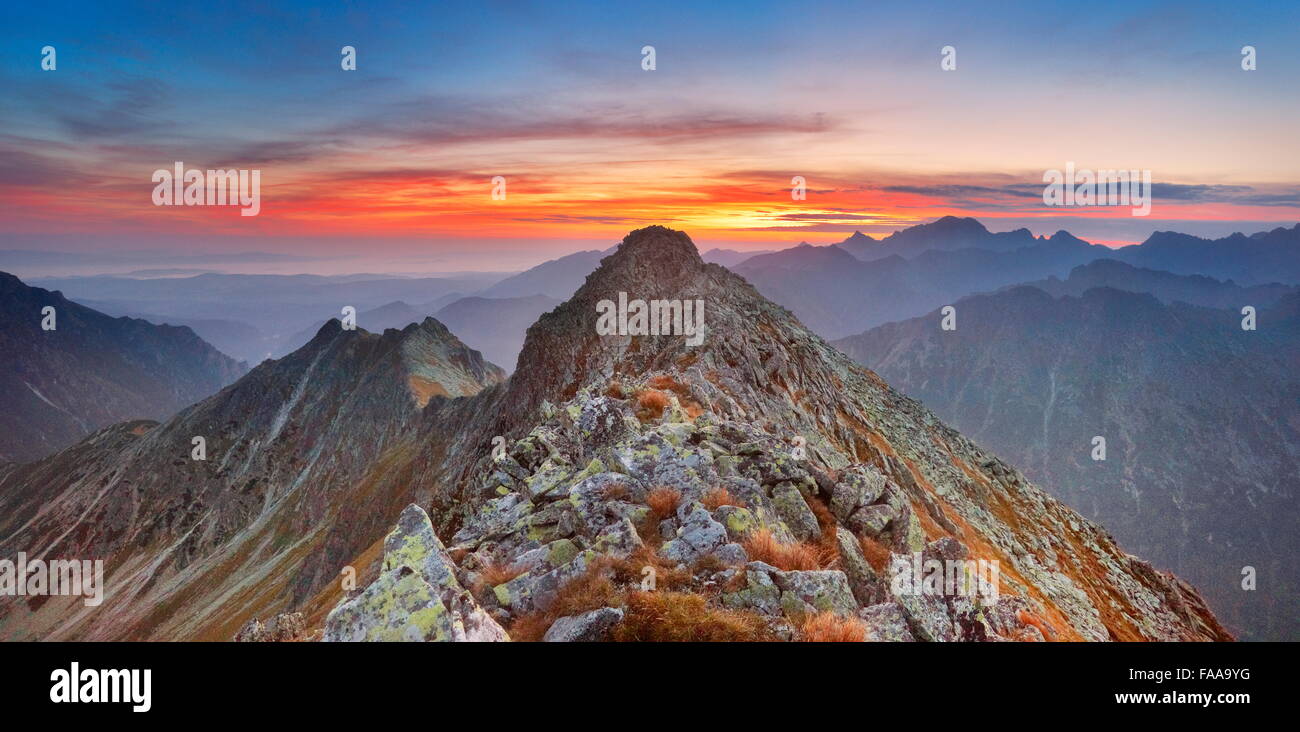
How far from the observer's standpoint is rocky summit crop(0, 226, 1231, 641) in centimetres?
1172

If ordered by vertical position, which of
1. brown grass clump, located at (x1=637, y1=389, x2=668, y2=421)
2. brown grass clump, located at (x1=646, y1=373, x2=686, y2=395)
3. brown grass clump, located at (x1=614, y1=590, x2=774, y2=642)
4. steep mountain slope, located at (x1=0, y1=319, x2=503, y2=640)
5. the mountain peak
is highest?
the mountain peak

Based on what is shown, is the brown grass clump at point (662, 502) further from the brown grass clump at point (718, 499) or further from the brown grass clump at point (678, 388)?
the brown grass clump at point (678, 388)

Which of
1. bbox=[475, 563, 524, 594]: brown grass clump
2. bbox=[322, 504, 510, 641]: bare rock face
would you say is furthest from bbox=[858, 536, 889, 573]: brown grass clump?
bbox=[322, 504, 510, 641]: bare rock face

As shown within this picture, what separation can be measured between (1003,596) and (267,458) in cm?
19112

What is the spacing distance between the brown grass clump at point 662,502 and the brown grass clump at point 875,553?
15.9ft

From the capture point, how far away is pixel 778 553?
1336cm

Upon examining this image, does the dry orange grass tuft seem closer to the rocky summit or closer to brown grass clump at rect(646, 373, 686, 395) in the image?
the rocky summit

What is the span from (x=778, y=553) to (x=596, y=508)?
4.95 metres

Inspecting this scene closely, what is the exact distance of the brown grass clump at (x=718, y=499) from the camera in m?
15.7

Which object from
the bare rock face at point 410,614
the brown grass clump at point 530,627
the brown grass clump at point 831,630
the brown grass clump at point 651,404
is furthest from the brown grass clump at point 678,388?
the bare rock face at point 410,614

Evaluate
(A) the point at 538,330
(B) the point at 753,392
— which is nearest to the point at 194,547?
(A) the point at 538,330

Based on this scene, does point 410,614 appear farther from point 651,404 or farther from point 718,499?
point 651,404

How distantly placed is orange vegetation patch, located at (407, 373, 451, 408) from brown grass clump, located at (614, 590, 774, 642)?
14581 cm
